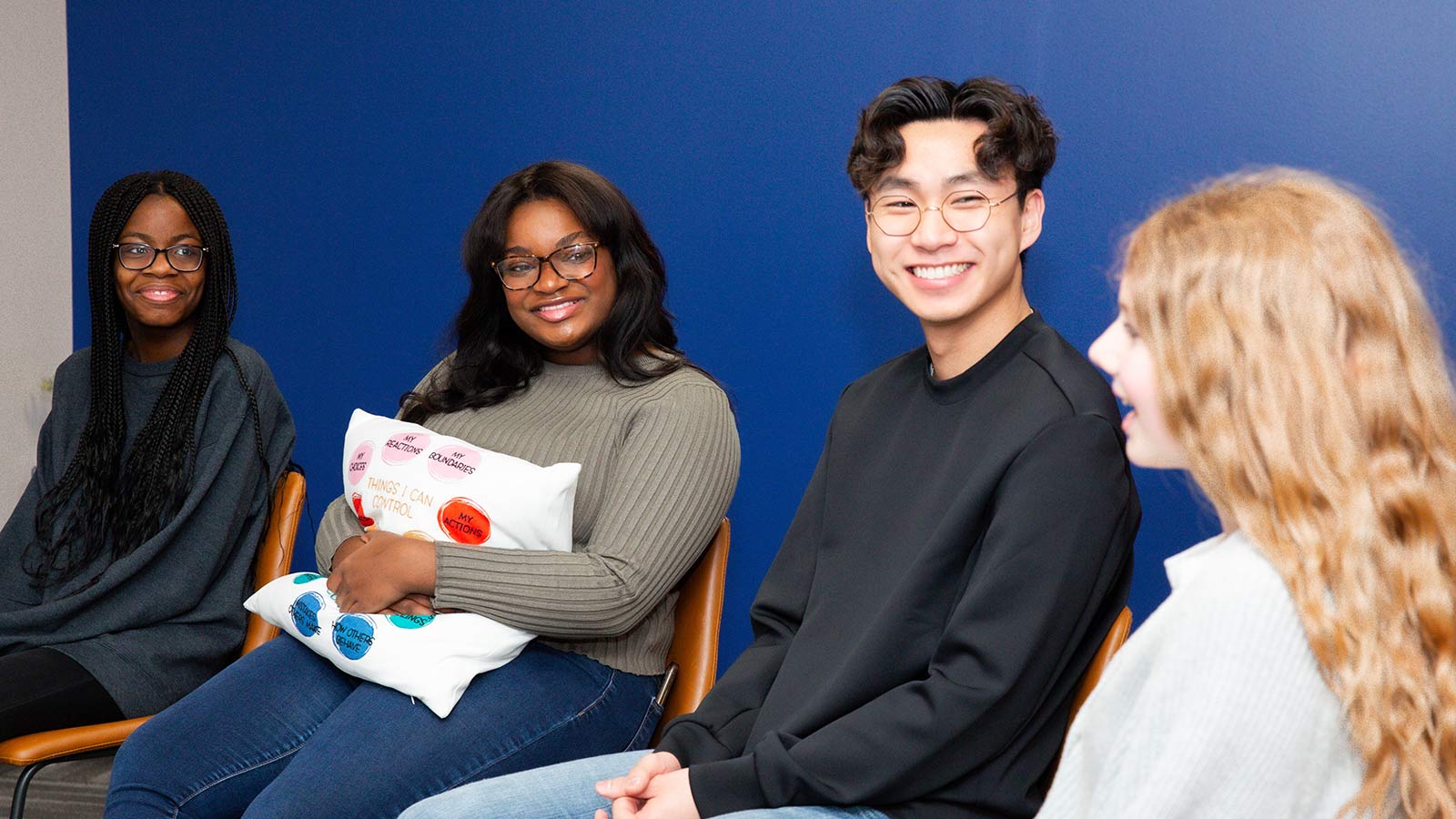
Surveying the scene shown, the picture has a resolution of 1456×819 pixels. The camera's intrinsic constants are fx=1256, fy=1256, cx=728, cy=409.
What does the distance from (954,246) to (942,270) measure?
35 mm

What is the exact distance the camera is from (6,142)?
10.8 ft

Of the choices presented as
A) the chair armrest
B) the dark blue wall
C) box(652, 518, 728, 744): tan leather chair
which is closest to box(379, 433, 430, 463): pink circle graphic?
box(652, 518, 728, 744): tan leather chair

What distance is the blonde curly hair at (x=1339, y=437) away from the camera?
1038mm

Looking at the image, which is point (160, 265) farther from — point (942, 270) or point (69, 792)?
point (942, 270)

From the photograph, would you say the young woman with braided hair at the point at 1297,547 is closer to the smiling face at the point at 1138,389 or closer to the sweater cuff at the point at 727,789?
the smiling face at the point at 1138,389

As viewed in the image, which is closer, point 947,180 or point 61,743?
point 947,180

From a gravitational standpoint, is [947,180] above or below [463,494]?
above

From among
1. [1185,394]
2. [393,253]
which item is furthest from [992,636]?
[393,253]

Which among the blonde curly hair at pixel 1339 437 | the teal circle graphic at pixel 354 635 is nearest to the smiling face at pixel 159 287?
the teal circle graphic at pixel 354 635

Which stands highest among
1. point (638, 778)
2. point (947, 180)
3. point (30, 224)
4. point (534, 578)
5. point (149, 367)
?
point (947, 180)

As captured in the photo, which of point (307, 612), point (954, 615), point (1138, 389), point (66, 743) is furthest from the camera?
point (66, 743)

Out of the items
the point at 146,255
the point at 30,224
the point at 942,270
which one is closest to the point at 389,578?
the point at 942,270

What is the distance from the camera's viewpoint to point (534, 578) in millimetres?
1820

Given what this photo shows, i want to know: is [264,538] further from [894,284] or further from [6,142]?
[6,142]
